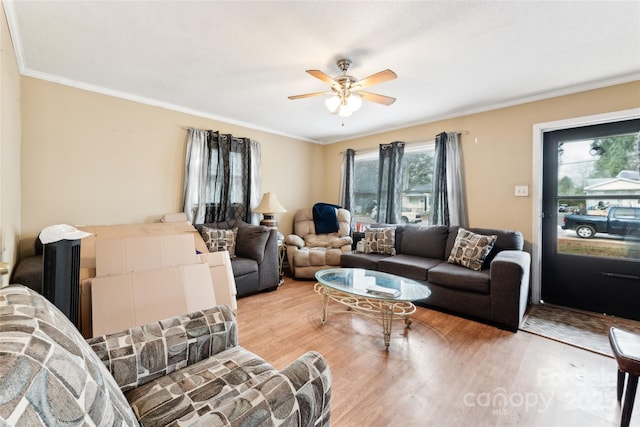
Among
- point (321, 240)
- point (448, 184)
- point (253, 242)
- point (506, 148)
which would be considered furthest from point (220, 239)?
point (506, 148)

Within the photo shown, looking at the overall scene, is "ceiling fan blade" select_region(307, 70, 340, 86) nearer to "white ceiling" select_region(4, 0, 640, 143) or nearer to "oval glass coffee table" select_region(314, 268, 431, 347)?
"white ceiling" select_region(4, 0, 640, 143)

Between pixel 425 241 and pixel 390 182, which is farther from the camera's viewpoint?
pixel 390 182

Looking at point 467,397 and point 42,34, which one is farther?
point 42,34

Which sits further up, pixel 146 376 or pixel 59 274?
pixel 59 274

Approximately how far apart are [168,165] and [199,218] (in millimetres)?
772

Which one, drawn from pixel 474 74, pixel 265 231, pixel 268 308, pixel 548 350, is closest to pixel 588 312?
pixel 548 350

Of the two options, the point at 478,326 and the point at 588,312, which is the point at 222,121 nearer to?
the point at 478,326

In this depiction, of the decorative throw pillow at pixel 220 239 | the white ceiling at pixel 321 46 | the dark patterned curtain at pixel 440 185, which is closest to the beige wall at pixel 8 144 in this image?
the white ceiling at pixel 321 46

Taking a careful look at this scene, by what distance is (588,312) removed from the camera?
2869mm

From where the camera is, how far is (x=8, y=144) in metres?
1.92

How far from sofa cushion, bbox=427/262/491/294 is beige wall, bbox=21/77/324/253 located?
3271mm

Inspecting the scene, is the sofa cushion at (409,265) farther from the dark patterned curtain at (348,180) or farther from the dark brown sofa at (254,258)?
the dark patterned curtain at (348,180)

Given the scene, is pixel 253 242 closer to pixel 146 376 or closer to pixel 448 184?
pixel 146 376

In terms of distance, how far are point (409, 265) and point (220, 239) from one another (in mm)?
2335
